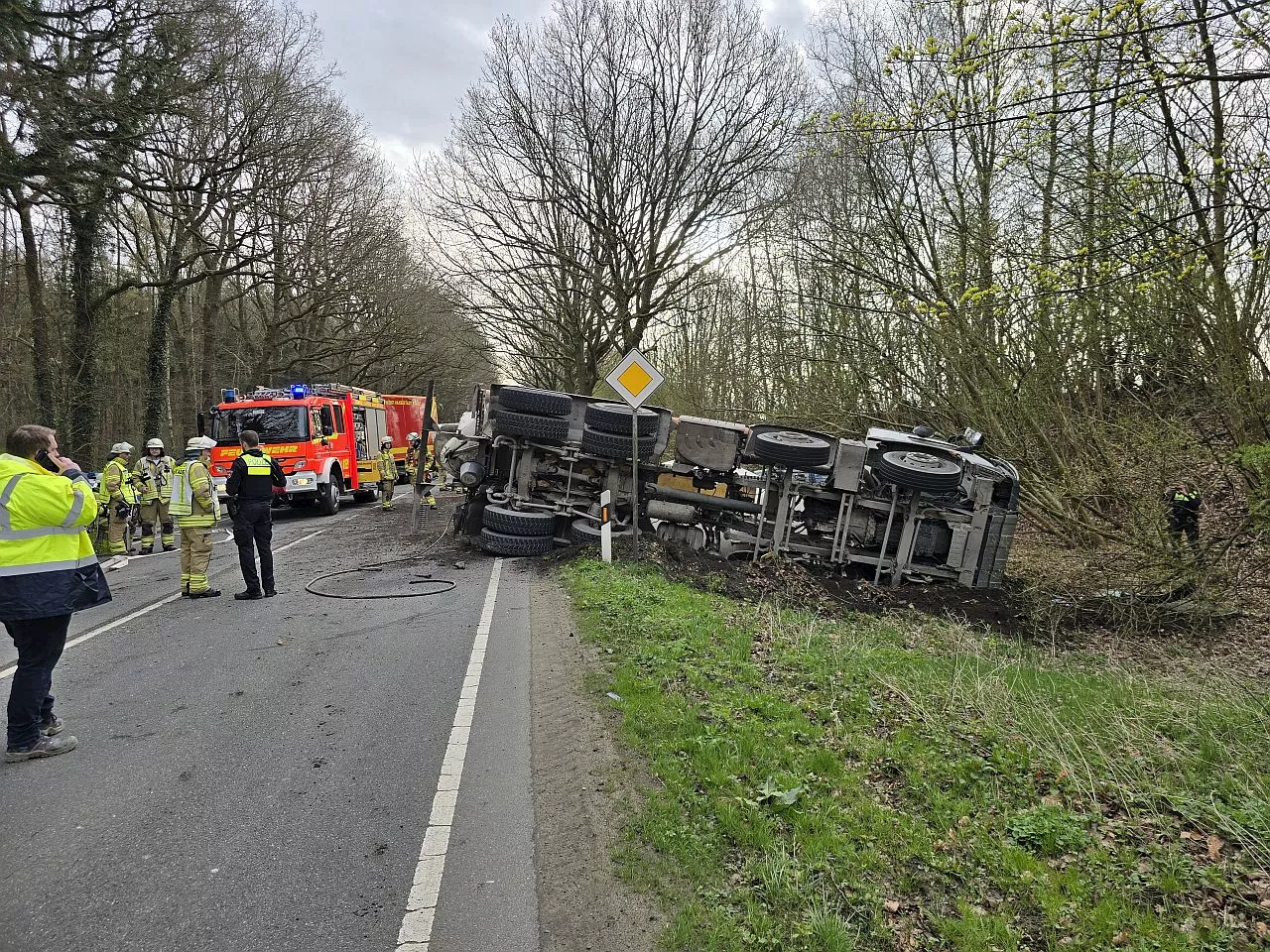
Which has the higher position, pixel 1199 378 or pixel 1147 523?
pixel 1199 378

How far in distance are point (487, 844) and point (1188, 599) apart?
809 cm

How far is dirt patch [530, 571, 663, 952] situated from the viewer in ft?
9.55

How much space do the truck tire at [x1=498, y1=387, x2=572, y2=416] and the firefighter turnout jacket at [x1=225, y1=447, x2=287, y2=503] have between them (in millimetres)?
3375

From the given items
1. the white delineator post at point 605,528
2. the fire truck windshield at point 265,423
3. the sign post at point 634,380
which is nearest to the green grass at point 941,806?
the white delineator post at point 605,528

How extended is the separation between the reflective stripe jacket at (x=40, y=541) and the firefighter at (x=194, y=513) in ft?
13.2

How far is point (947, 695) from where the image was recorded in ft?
16.1

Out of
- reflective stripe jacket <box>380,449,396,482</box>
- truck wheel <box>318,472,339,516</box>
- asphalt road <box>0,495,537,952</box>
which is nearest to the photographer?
asphalt road <box>0,495,537,952</box>

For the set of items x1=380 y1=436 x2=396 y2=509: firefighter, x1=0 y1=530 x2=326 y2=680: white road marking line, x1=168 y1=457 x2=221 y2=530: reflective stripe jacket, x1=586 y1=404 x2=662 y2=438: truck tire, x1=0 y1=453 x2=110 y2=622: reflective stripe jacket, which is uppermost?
x1=586 y1=404 x2=662 y2=438: truck tire

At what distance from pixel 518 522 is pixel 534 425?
1430 mm

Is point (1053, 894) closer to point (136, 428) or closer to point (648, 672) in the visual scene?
point (648, 672)

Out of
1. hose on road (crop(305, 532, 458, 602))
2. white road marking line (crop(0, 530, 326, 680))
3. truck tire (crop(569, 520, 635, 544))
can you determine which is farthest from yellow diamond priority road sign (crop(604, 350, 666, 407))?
white road marking line (crop(0, 530, 326, 680))

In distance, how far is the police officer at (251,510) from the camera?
858 cm

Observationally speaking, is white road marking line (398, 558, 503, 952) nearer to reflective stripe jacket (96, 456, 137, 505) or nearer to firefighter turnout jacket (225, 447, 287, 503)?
firefighter turnout jacket (225, 447, 287, 503)

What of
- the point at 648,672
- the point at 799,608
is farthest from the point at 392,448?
the point at 648,672
